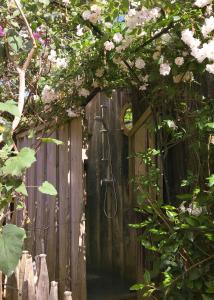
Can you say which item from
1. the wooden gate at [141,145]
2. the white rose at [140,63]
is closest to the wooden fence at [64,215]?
the wooden gate at [141,145]

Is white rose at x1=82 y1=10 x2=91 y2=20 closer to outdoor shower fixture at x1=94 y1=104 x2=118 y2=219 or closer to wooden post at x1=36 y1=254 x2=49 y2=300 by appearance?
wooden post at x1=36 y1=254 x2=49 y2=300

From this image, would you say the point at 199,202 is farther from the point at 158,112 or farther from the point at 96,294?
the point at 96,294

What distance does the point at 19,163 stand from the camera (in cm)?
154

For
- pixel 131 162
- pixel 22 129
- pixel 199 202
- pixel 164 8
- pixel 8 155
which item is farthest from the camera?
pixel 22 129

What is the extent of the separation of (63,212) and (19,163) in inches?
78.3

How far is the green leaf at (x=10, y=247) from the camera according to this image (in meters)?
1.48

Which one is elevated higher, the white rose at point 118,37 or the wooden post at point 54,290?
the white rose at point 118,37

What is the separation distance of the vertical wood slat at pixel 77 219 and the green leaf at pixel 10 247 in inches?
66.5

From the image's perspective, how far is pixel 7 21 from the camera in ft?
8.87

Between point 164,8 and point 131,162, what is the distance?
177cm

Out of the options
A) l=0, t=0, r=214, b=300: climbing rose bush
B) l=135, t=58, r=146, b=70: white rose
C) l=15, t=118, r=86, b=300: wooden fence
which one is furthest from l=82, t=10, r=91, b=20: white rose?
l=15, t=118, r=86, b=300: wooden fence

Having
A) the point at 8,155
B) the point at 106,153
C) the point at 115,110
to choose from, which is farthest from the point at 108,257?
the point at 8,155

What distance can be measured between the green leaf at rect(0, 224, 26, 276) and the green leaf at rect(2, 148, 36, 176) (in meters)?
0.21

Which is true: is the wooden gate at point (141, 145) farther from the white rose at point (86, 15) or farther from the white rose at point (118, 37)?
the white rose at point (86, 15)
